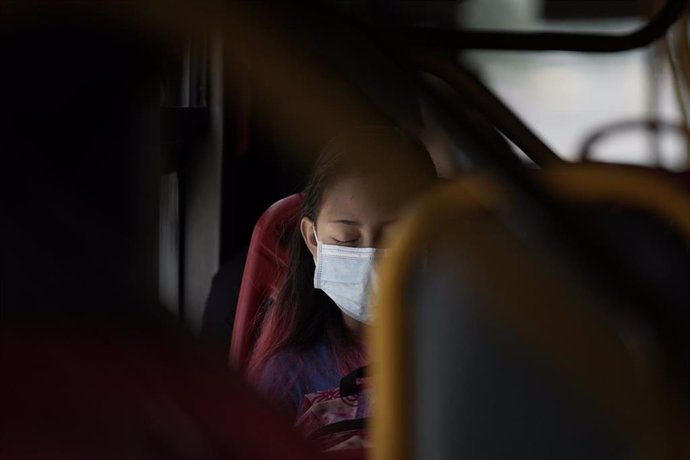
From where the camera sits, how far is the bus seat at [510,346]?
671 millimetres

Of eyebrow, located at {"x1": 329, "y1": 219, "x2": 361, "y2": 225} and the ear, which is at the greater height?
eyebrow, located at {"x1": 329, "y1": 219, "x2": 361, "y2": 225}

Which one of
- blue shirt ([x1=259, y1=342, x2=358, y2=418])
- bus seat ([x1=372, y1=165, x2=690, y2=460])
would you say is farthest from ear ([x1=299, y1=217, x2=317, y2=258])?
bus seat ([x1=372, y1=165, x2=690, y2=460])

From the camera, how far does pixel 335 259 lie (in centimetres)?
120

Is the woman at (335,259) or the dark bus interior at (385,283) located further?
the woman at (335,259)

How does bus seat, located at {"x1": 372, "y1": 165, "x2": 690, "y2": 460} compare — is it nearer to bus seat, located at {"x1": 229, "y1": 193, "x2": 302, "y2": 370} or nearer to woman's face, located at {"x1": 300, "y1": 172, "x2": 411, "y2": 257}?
woman's face, located at {"x1": 300, "y1": 172, "x2": 411, "y2": 257}

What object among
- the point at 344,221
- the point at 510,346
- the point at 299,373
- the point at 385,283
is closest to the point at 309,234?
the point at 344,221

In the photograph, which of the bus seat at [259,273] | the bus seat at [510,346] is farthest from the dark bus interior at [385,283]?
the bus seat at [259,273]

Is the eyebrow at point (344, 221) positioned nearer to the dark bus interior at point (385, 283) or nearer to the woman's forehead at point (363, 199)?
the woman's forehead at point (363, 199)

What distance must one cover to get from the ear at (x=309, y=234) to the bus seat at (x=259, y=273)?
0.13 feet

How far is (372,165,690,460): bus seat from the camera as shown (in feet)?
2.20

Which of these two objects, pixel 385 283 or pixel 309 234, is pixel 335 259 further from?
pixel 385 283

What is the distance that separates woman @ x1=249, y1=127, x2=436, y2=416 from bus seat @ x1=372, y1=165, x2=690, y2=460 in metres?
0.33

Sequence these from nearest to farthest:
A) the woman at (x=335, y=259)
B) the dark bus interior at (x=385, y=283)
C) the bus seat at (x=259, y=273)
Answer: the dark bus interior at (x=385, y=283) → the woman at (x=335, y=259) → the bus seat at (x=259, y=273)

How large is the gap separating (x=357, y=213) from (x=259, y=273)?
0.18 m
